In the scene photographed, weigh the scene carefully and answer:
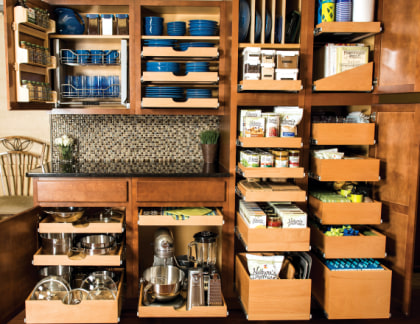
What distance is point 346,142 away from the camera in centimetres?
286

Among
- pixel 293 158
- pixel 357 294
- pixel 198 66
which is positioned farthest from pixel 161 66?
pixel 357 294

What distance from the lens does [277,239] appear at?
8.70 ft

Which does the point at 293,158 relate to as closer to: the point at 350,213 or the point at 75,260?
the point at 350,213

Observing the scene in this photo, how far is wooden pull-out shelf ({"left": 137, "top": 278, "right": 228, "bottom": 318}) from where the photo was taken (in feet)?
8.50

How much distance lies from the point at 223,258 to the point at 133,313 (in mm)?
729

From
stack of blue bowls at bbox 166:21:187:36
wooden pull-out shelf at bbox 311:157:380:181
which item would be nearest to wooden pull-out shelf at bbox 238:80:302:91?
wooden pull-out shelf at bbox 311:157:380:181

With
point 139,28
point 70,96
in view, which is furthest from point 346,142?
point 70,96

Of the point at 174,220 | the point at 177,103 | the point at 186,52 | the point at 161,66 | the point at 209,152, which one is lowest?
the point at 174,220

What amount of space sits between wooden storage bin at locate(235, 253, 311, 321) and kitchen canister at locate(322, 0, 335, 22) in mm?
1764

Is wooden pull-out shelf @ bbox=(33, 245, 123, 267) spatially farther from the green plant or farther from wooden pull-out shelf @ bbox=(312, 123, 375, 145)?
wooden pull-out shelf @ bbox=(312, 123, 375, 145)

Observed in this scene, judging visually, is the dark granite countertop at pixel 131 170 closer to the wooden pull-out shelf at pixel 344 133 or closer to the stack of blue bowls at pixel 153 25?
the wooden pull-out shelf at pixel 344 133

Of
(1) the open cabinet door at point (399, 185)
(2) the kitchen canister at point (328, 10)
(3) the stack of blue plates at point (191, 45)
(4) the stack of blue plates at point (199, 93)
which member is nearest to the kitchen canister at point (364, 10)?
(2) the kitchen canister at point (328, 10)

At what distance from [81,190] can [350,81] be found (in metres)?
2.03

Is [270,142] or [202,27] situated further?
[202,27]
